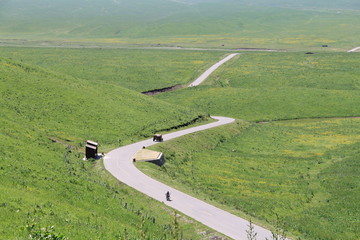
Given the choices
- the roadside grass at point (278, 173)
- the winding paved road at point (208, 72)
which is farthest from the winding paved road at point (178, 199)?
the winding paved road at point (208, 72)

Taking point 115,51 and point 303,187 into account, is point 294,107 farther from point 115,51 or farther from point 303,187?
point 115,51

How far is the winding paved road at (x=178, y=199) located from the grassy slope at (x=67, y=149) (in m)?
1.47

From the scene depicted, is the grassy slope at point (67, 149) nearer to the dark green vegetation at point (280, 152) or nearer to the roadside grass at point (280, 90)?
the dark green vegetation at point (280, 152)

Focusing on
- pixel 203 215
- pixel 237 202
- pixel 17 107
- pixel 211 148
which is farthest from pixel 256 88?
pixel 203 215

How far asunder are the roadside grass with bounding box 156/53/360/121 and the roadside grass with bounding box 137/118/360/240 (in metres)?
17.0

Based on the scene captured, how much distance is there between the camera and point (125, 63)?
153 m

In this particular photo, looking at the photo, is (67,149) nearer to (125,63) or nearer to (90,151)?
(90,151)

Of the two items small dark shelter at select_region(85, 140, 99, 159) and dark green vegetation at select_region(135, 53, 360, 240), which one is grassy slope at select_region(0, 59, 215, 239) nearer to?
small dark shelter at select_region(85, 140, 99, 159)

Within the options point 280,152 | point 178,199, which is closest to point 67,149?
point 178,199

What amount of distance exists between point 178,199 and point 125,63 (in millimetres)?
116541

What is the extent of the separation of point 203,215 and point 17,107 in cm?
4171

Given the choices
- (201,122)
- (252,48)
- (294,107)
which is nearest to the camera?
(201,122)

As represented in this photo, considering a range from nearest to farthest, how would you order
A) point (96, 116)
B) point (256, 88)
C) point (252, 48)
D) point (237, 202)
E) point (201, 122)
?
point (237, 202), point (96, 116), point (201, 122), point (256, 88), point (252, 48)

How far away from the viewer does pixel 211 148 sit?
221 ft
